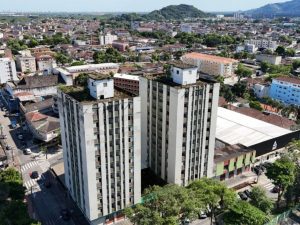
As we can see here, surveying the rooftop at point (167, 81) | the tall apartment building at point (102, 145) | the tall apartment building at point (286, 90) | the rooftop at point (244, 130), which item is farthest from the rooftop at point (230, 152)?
the tall apartment building at point (286, 90)

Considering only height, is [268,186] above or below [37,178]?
below

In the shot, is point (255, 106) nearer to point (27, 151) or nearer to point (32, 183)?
point (27, 151)

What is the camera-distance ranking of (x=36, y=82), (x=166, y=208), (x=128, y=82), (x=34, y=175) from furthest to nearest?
(x=128, y=82) → (x=36, y=82) → (x=34, y=175) → (x=166, y=208)

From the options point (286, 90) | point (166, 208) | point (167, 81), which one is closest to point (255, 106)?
point (286, 90)

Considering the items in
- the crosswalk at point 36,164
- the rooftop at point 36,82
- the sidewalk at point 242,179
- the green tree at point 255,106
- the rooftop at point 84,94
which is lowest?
the crosswalk at point 36,164

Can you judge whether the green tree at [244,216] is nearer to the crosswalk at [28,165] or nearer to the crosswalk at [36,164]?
the crosswalk at [36,164]

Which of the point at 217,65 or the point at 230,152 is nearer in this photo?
the point at 230,152
